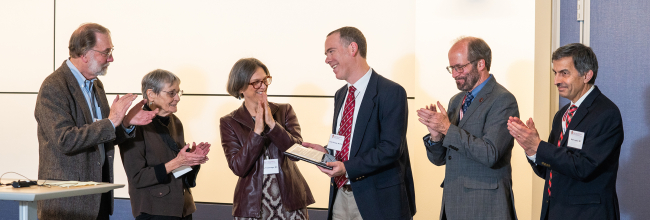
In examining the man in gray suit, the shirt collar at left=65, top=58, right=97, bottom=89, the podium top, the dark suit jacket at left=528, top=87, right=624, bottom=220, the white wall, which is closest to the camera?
the podium top

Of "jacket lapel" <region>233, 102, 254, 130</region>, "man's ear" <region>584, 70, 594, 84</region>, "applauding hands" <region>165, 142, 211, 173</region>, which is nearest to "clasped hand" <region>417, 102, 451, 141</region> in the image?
"man's ear" <region>584, 70, 594, 84</region>

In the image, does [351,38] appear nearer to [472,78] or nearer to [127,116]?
[472,78]

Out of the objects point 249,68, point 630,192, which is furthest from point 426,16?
point 630,192

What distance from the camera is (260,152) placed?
2.89 metres

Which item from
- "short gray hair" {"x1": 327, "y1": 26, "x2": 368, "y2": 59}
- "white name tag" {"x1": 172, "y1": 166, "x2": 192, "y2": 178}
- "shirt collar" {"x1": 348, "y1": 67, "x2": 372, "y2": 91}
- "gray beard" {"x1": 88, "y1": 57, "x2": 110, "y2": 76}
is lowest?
"white name tag" {"x1": 172, "y1": 166, "x2": 192, "y2": 178}

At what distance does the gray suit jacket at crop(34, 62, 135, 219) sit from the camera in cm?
263

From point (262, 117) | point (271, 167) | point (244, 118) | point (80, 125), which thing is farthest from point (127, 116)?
point (271, 167)

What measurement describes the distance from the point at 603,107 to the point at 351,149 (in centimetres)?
124

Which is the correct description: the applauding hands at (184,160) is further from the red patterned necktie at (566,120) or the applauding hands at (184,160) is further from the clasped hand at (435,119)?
the red patterned necktie at (566,120)

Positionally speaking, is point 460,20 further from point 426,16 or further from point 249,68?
point 249,68

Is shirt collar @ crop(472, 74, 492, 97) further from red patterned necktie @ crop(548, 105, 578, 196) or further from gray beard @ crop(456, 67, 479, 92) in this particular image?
red patterned necktie @ crop(548, 105, 578, 196)

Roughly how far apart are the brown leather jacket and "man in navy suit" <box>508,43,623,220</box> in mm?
1258

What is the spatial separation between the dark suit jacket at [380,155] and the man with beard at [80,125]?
3.98 ft

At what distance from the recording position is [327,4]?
15.0 ft
